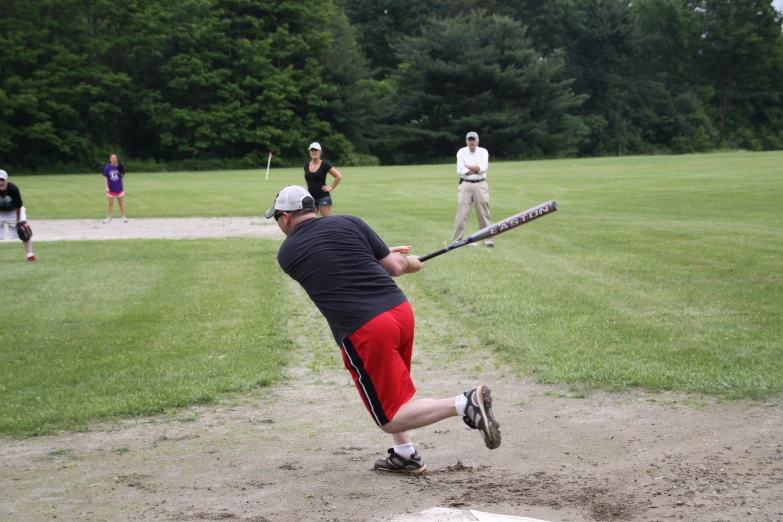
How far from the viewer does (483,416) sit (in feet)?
17.4

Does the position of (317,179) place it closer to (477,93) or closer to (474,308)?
(474,308)

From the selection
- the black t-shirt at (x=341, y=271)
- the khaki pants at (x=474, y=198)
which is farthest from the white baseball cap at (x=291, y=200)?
the khaki pants at (x=474, y=198)

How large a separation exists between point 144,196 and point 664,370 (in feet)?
101

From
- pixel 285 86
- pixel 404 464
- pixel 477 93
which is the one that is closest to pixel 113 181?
pixel 404 464

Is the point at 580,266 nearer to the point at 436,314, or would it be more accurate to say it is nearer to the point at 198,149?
the point at 436,314

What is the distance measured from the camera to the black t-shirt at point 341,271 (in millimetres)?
5504

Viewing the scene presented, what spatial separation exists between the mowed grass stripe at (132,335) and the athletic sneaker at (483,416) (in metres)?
3.54

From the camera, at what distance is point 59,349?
9.84 meters

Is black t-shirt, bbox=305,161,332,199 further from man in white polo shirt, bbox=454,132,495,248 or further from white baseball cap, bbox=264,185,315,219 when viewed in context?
white baseball cap, bbox=264,185,315,219

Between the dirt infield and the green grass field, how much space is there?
596 mm

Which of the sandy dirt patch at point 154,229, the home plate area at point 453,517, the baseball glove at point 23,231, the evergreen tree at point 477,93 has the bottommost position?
the sandy dirt patch at point 154,229

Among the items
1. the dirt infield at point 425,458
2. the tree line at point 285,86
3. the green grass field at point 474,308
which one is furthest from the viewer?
the tree line at point 285,86

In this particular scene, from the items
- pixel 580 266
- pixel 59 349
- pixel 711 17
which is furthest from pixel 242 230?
pixel 711 17

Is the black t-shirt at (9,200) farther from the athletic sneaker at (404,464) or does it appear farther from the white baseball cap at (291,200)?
the athletic sneaker at (404,464)
